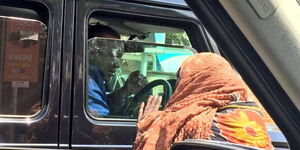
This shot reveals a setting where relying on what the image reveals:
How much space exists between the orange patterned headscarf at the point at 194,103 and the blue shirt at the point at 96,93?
20.6 inches

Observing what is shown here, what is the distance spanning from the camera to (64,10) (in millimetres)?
2572

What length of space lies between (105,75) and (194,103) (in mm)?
865

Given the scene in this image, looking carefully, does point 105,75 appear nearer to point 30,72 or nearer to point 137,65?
point 137,65

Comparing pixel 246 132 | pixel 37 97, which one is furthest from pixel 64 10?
pixel 246 132

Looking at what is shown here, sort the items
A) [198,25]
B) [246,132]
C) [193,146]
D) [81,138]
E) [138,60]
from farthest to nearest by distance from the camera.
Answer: [198,25] → [138,60] → [81,138] → [246,132] → [193,146]

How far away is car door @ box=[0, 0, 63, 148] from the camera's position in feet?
7.89

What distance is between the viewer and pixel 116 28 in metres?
2.81

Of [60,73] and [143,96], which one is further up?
[60,73]

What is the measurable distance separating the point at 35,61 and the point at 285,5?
1.67m

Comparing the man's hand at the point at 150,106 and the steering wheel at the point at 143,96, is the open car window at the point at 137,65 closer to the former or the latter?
the steering wheel at the point at 143,96

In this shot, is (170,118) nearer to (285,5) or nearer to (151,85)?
(151,85)

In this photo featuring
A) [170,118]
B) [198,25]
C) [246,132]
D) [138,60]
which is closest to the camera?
[246,132]

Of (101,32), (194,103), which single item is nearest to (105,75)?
(101,32)

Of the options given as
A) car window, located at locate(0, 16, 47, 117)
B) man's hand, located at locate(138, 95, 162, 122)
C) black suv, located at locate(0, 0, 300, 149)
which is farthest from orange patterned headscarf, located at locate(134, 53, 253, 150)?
car window, located at locate(0, 16, 47, 117)
